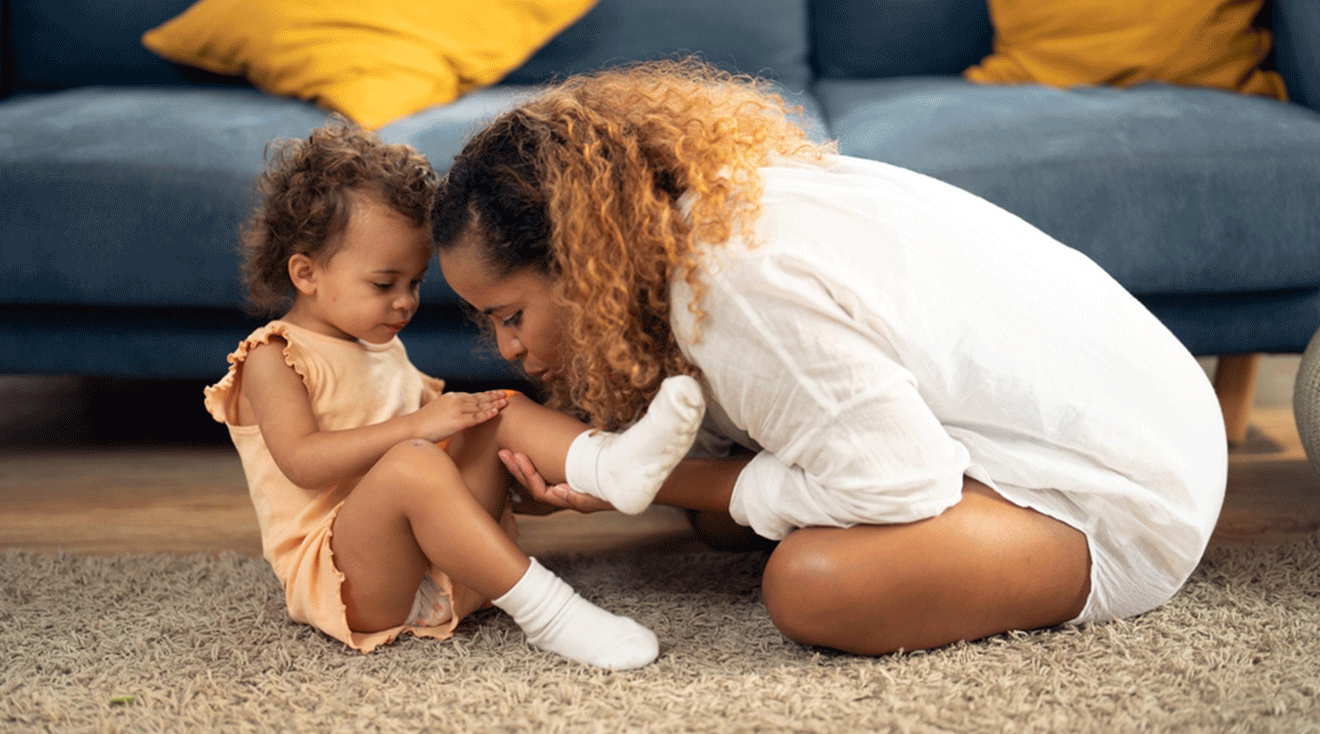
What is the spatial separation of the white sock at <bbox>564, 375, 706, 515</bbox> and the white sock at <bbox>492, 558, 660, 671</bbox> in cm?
10

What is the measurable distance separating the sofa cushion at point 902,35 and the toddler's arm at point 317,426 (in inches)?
50.3

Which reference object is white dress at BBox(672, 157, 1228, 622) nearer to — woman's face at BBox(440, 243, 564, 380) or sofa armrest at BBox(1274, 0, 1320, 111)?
woman's face at BBox(440, 243, 564, 380)

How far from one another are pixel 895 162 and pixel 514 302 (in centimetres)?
70

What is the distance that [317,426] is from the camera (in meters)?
1.04

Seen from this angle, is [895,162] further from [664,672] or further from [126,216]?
[126,216]

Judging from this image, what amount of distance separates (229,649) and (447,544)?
25 centimetres

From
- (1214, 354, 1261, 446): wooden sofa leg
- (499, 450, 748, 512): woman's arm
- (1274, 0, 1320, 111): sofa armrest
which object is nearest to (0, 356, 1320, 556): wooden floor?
(1214, 354, 1261, 446): wooden sofa leg

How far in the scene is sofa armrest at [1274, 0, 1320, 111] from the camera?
1.56 metres

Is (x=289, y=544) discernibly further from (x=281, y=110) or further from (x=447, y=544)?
(x=281, y=110)

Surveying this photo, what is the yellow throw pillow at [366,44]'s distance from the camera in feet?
5.43

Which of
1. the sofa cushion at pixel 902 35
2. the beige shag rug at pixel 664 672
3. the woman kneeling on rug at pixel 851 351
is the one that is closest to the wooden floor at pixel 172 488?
the beige shag rug at pixel 664 672

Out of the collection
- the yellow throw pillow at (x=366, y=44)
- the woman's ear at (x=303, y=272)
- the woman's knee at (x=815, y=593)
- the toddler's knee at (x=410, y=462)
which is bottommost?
the woman's knee at (x=815, y=593)

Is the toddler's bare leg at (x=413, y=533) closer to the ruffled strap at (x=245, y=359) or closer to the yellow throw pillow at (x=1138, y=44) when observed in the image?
the ruffled strap at (x=245, y=359)

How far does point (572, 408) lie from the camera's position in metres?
1.12
